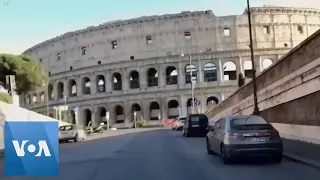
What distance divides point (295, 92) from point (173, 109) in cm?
6632

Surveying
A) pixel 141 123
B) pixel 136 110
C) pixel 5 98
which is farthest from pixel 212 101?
pixel 5 98

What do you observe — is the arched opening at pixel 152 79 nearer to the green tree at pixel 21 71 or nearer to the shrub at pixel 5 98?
the green tree at pixel 21 71

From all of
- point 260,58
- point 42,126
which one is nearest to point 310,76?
point 42,126

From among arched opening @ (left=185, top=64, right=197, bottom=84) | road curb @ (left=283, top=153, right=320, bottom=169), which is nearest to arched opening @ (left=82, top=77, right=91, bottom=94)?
arched opening @ (left=185, top=64, right=197, bottom=84)

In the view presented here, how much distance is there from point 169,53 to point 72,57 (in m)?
21.3

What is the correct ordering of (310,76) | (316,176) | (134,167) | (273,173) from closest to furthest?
1. (316,176)
2. (273,173)
3. (134,167)
4. (310,76)

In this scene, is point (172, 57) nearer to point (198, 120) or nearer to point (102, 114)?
point (102, 114)

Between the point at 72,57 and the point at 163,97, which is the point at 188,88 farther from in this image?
the point at 72,57

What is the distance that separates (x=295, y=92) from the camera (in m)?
19.8

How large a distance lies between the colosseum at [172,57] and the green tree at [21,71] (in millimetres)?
23993

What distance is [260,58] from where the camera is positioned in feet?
270

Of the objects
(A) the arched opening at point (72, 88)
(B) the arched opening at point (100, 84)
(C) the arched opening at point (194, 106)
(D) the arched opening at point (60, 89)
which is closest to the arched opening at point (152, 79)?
(C) the arched opening at point (194, 106)

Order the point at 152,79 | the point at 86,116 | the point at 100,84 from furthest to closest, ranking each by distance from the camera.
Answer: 1. the point at 100,84
2. the point at 86,116
3. the point at 152,79

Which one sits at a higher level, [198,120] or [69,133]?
[198,120]
